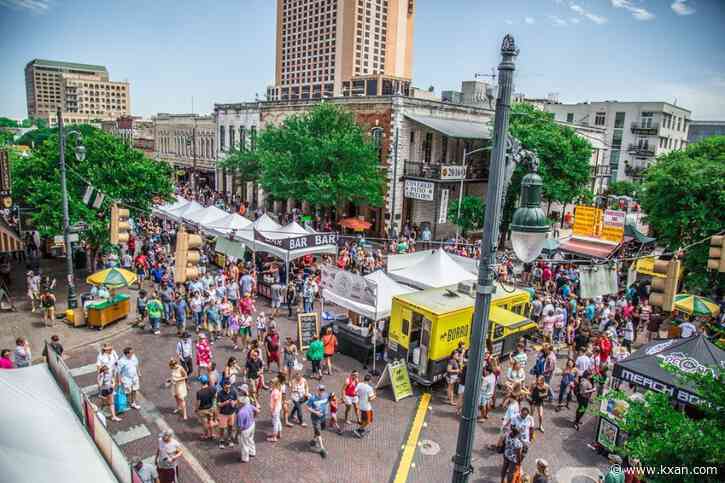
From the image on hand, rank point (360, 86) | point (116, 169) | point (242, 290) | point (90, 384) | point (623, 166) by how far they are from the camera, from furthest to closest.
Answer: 1. point (360, 86)
2. point (623, 166)
3. point (116, 169)
4. point (242, 290)
5. point (90, 384)

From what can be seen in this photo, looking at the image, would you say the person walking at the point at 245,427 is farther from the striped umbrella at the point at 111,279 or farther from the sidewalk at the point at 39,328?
the striped umbrella at the point at 111,279

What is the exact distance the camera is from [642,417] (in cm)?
651

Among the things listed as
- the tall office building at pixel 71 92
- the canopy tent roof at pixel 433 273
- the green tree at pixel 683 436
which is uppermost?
the tall office building at pixel 71 92

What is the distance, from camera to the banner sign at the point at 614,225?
87.5 feet

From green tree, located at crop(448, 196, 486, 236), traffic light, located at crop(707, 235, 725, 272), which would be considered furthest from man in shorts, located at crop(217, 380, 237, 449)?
green tree, located at crop(448, 196, 486, 236)

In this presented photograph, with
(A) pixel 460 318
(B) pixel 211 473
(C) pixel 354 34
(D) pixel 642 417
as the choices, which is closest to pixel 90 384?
(B) pixel 211 473

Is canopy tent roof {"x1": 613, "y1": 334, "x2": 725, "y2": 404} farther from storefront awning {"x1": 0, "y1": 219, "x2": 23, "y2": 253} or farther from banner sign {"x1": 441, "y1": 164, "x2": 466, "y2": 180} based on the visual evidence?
banner sign {"x1": 441, "y1": 164, "x2": 466, "y2": 180}

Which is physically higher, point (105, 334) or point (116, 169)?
point (116, 169)

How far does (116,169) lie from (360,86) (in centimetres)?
8941

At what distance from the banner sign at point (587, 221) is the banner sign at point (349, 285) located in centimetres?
1830

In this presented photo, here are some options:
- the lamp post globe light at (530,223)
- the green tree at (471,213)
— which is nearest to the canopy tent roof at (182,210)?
the green tree at (471,213)

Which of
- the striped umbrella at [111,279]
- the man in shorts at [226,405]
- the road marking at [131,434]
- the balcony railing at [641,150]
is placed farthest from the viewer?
the balcony railing at [641,150]

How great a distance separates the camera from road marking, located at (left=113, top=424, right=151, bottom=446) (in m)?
10.7

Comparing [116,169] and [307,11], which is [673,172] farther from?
[307,11]
